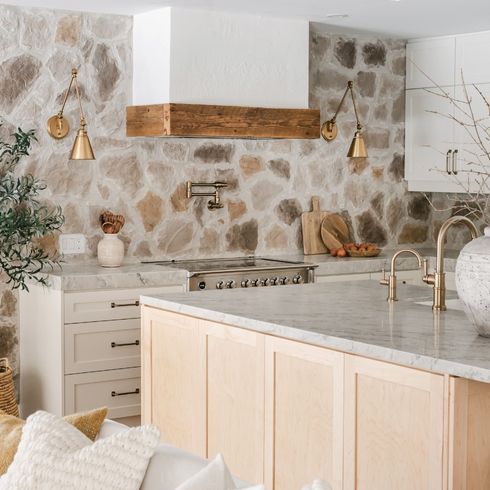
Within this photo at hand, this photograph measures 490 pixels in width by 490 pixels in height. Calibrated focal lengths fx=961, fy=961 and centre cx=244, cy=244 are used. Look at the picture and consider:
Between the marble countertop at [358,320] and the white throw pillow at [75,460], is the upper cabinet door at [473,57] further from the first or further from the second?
the white throw pillow at [75,460]

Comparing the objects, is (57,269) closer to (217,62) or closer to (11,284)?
(11,284)

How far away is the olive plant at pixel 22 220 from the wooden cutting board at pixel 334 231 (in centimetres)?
196

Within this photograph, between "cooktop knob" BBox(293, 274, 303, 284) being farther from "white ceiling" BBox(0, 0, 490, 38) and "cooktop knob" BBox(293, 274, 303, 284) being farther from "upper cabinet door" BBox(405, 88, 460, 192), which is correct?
"white ceiling" BBox(0, 0, 490, 38)

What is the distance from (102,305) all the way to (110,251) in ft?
1.58

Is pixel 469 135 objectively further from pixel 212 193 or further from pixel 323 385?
pixel 323 385

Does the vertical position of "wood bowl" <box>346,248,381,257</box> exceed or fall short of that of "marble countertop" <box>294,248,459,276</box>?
it exceeds it

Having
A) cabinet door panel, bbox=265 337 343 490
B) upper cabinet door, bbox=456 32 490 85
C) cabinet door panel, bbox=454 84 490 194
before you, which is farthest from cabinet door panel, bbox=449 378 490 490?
upper cabinet door, bbox=456 32 490 85

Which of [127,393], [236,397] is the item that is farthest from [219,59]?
[236,397]

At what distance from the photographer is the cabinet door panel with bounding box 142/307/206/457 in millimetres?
4023

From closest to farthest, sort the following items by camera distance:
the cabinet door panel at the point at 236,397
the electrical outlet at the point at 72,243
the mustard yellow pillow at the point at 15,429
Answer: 1. the mustard yellow pillow at the point at 15,429
2. the cabinet door panel at the point at 236,397
3. the electrical outlet at the point at 72,243

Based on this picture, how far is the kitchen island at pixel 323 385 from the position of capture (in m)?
2.93

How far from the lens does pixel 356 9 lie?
583 cm

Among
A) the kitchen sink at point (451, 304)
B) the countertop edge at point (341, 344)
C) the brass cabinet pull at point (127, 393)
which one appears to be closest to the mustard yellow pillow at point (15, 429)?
the countertop edge at point (341, 344)

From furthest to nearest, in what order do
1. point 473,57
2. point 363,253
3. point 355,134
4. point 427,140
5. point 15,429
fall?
point 427,140, point 355,134, point 473,57, point 363,253, point 15,429
